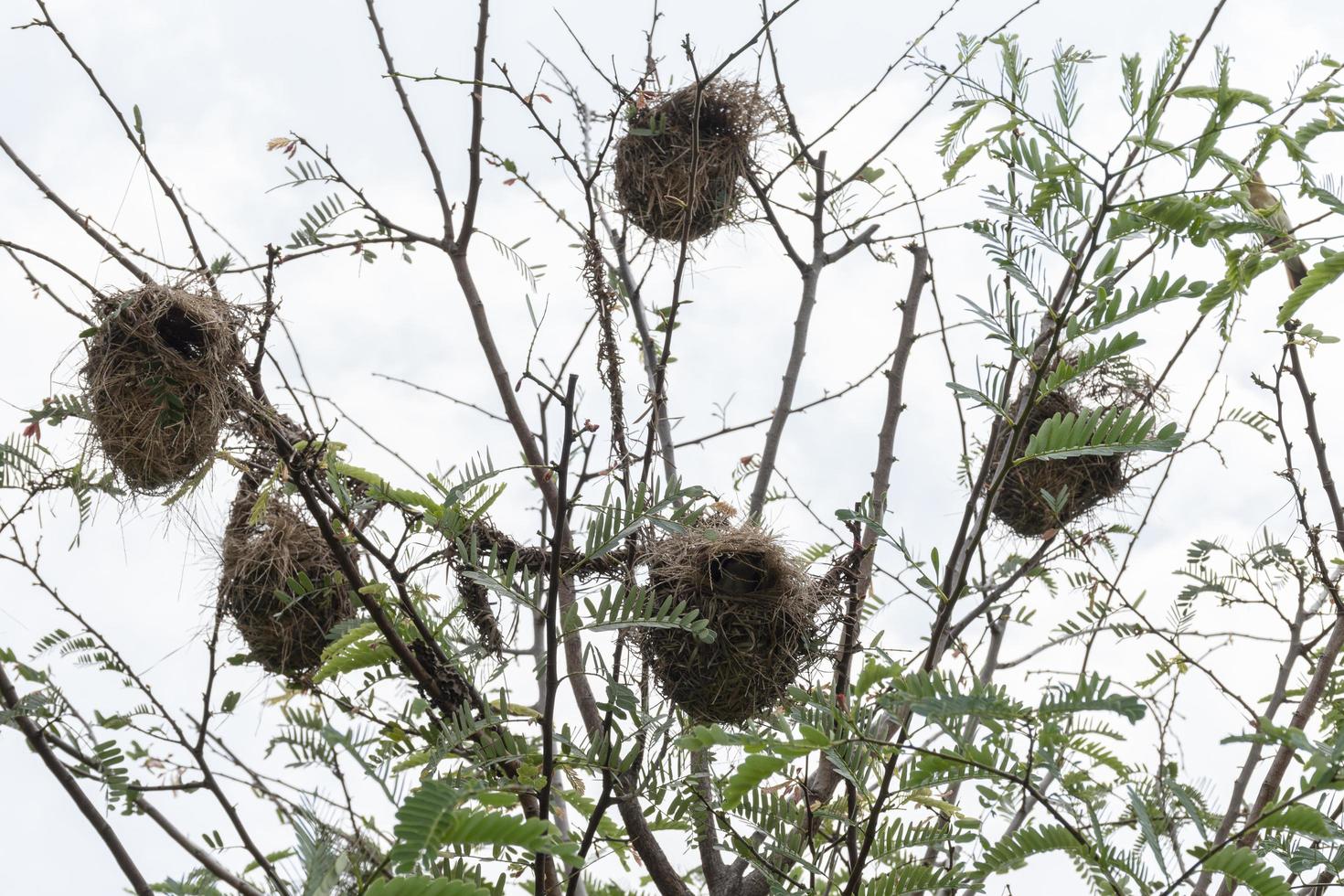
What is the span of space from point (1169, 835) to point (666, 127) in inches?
77.5

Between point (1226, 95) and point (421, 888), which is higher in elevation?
point (1226, 95)

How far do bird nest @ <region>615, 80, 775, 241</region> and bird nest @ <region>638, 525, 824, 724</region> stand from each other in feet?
3.99

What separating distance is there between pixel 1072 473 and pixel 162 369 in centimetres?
197

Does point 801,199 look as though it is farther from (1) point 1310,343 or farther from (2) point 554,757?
(2) point 554,757

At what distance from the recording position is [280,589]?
2482mm

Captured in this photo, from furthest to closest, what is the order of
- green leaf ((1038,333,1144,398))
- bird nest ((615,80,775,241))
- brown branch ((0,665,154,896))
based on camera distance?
bird nest ((615,80,775,241)), brown branch ((0,665,154,896)), green leaf ((1038,333,1144,398))

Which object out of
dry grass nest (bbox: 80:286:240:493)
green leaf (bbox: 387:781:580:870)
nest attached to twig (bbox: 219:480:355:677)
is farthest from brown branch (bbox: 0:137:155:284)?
green leaf (bbox: 387:781:580:870)

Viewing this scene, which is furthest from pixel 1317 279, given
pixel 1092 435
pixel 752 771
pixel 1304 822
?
pixel 752 771

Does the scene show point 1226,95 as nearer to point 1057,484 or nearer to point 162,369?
point 1057,484

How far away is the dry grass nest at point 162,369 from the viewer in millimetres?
1805

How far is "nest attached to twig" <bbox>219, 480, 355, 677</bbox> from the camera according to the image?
2.51m

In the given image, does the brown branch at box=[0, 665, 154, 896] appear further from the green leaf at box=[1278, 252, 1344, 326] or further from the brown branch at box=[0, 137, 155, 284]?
the green leaf at box=[1278, 252, 1344, 326]

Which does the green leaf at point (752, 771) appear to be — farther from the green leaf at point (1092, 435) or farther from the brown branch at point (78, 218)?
the brown branch at point (78, 218)

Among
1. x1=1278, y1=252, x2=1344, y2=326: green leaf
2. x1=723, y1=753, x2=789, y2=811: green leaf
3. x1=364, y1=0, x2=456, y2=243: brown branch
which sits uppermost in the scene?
x1=364, y1=0, x2=456, y2=243: brown branch
